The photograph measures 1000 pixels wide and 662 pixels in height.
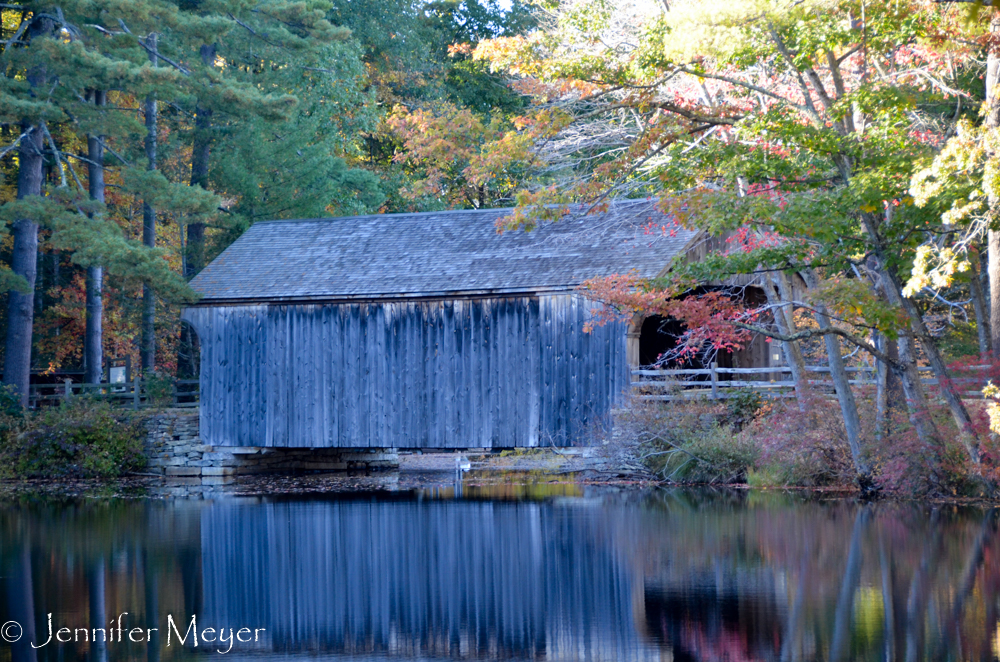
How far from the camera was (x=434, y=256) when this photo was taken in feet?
73.9

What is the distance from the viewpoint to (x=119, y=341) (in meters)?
33.5

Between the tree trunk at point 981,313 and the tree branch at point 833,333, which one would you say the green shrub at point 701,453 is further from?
the tree trunk at point 981,313

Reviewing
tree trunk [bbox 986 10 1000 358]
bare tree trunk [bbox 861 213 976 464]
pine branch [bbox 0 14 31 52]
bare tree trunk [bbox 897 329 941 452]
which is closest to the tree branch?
bare tree trunk [bbox 897 329 941 452]

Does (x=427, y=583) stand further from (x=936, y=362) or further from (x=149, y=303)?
(x=149, y=303)

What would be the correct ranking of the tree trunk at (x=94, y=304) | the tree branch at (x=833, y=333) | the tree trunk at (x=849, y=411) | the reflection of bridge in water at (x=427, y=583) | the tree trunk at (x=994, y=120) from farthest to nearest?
1. the tree trunk at (x=94, y=304)
2. the tree trunk at (x=849, y=411)
3. the tree branch at (x=833, y=333)
4. the tree trunk at (x=994, y=120)
5. the reflection of bridge in water at (x=427, y=583)

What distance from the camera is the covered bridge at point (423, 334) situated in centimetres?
2077

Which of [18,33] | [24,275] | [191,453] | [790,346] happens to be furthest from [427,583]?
[18,33]

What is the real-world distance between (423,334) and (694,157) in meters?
8.02

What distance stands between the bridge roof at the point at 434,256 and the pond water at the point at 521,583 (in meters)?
5.90

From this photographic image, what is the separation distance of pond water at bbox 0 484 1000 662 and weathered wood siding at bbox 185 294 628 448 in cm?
484

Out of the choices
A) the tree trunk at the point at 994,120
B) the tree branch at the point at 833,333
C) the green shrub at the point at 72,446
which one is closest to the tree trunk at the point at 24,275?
the green shrub at the point at 72,446

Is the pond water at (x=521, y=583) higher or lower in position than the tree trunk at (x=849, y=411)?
lower

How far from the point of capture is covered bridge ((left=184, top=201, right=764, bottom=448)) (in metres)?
20.8

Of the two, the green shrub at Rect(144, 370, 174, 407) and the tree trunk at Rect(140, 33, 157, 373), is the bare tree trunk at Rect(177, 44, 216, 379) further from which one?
the green shrub at Rect(144, 370, 174, 407)
